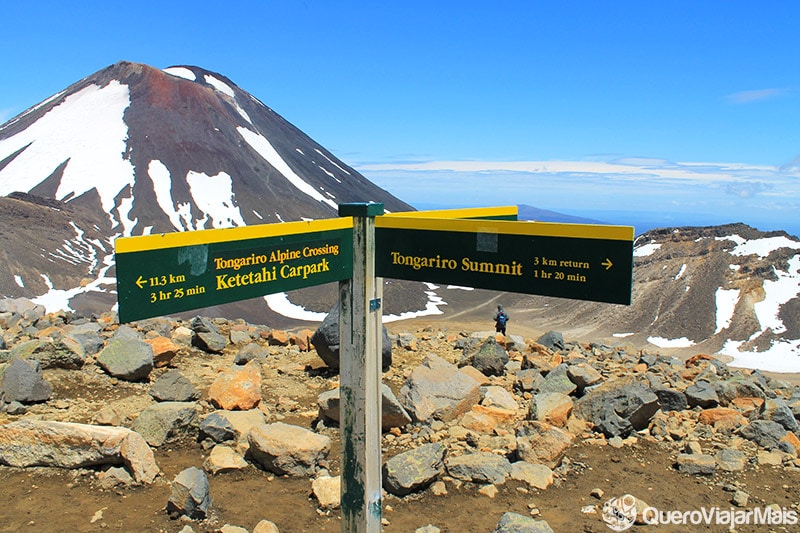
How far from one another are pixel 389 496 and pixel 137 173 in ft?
209

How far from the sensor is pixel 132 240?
2916mm

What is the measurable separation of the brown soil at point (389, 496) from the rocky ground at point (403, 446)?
2 centimetres

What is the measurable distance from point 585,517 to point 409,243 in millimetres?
3569

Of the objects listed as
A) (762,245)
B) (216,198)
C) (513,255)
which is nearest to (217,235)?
(513,255)

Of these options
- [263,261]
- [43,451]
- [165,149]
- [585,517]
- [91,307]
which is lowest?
[91,307]

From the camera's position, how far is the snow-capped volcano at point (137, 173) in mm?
44625

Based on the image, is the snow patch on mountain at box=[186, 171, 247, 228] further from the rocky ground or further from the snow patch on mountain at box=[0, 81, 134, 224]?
the rocky ground

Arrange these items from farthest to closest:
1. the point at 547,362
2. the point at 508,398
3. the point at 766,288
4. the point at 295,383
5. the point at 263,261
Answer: the point at 766,288 < the point at 547,362 < the point at 295,383 < the point at 508,398 < the point at 263,261

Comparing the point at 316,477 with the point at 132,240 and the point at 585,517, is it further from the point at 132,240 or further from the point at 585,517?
the point at 132,240

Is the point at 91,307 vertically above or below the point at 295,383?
below

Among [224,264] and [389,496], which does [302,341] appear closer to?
[389,496]

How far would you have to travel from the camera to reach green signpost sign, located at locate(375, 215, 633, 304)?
3.12m

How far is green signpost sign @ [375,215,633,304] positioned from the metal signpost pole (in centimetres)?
10

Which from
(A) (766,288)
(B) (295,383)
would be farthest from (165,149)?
(B) (295,383)
